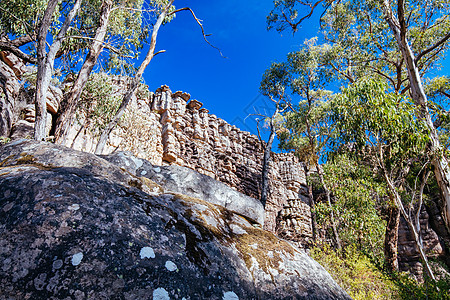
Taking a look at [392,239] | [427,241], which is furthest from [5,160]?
[427,241]

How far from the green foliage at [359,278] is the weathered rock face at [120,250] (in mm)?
4912

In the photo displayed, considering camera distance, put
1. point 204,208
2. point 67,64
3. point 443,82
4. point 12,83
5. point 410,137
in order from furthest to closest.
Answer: point 443,82 → point 12,83 → point 67,64 → point 410,137 → point 204,208

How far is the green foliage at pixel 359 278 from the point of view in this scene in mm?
6528

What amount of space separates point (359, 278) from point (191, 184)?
18.7 feet

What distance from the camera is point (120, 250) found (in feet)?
5.56

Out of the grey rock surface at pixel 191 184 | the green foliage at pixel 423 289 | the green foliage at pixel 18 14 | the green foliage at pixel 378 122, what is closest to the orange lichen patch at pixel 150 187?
the grey rock surface at pixel 191 184

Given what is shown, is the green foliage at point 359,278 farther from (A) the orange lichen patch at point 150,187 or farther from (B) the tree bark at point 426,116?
(A) the orange lichen patch at point 150,187

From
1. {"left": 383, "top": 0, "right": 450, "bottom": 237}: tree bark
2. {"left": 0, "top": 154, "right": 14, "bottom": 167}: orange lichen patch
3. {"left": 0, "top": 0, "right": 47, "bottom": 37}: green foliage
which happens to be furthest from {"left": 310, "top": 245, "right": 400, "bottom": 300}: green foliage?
{"left": 0, "top": 0, "right": 47, "bottom": 37}: green foliage

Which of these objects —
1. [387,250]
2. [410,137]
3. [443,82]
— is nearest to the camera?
[410,137]

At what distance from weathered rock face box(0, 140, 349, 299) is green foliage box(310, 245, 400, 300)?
491 centimetres

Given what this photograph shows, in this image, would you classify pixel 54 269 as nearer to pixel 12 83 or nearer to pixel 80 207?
pixel 80 207

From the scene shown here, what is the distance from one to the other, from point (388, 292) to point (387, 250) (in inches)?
113

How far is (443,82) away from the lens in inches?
484

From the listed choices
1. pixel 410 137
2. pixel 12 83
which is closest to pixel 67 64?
pixel 12 83
